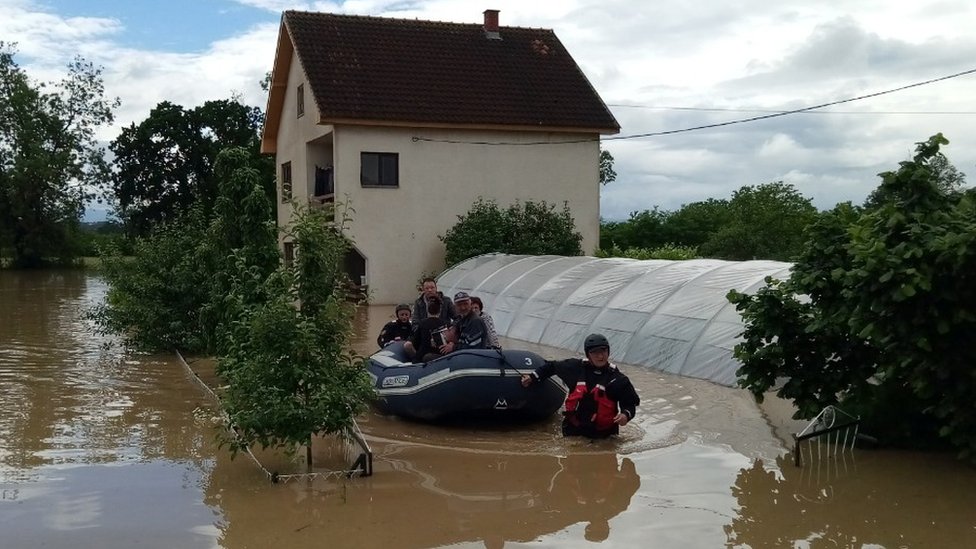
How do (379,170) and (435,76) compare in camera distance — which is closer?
(379,170)

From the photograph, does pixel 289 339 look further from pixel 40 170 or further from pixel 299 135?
pixel 40 170

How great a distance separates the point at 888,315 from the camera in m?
8.23

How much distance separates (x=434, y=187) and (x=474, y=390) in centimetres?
1763

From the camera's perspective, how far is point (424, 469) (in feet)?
29.0

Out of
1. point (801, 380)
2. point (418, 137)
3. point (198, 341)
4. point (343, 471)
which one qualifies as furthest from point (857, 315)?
point (418, 137)

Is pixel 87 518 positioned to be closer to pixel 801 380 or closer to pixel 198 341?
pixel 801 380

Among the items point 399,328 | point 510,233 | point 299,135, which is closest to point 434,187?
point 510,233

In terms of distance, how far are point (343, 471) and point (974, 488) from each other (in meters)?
5.36

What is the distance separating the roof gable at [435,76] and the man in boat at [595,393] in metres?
17.4

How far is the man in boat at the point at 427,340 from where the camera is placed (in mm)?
11648

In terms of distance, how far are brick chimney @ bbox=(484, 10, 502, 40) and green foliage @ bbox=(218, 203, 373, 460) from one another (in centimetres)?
2279

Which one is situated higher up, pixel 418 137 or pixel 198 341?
pixel 418 137

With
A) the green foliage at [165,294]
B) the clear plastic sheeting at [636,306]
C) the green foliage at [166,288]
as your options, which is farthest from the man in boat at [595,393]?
the green foliage at [165,294]

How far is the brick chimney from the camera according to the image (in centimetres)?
3058
